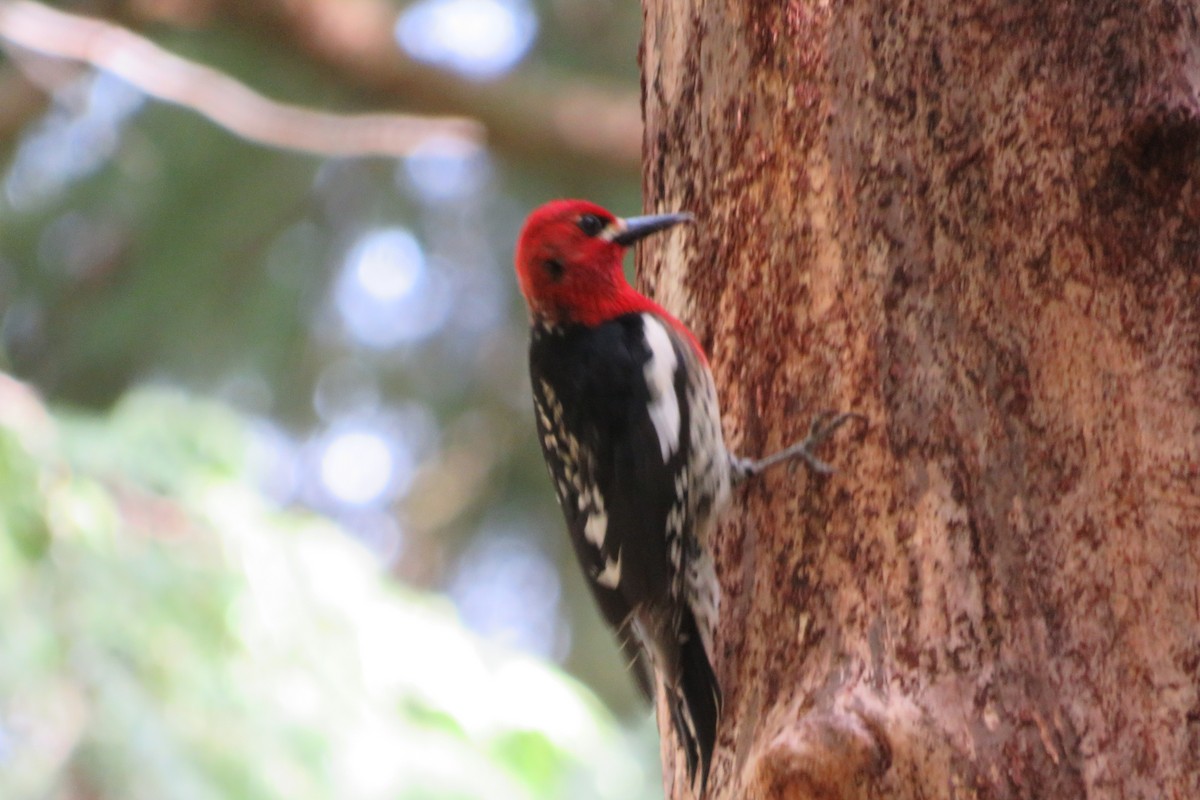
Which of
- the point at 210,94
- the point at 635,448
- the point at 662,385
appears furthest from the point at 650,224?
the point at 210,94

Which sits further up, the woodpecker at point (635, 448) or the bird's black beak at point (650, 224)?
the bird's black beak at point (650, 224)

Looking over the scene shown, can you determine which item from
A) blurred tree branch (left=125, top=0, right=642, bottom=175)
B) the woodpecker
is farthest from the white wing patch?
blurred tree branch (left=125, top=0, right=642, bottom=175)

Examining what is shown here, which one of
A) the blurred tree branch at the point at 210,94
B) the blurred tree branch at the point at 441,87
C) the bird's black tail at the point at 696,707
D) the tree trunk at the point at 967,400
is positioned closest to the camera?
the tree trunk at the point at 967,400

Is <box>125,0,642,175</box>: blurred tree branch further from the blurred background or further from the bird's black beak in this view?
the bird's black beak

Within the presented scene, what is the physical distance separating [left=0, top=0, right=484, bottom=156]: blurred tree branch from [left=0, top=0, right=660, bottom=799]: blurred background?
0.01 meters

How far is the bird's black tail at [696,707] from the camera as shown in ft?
6.98

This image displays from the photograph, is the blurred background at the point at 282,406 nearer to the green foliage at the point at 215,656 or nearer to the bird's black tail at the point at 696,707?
the green foliage at the point at 215,656

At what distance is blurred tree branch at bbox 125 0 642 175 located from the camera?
538 cm

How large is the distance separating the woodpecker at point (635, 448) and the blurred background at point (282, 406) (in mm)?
1516

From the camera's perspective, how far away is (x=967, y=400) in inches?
Answer: 76.5

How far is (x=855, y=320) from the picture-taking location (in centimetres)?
207

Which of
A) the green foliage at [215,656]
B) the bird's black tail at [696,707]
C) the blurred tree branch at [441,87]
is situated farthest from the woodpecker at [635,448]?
the blurred tree branch at [441,87]

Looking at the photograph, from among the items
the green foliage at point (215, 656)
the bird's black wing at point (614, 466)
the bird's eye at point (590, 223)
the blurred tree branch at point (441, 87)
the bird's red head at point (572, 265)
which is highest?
the blurred tree branch at point (441, 87)

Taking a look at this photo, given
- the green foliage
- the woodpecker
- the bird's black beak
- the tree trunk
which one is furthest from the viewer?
the green foliage
